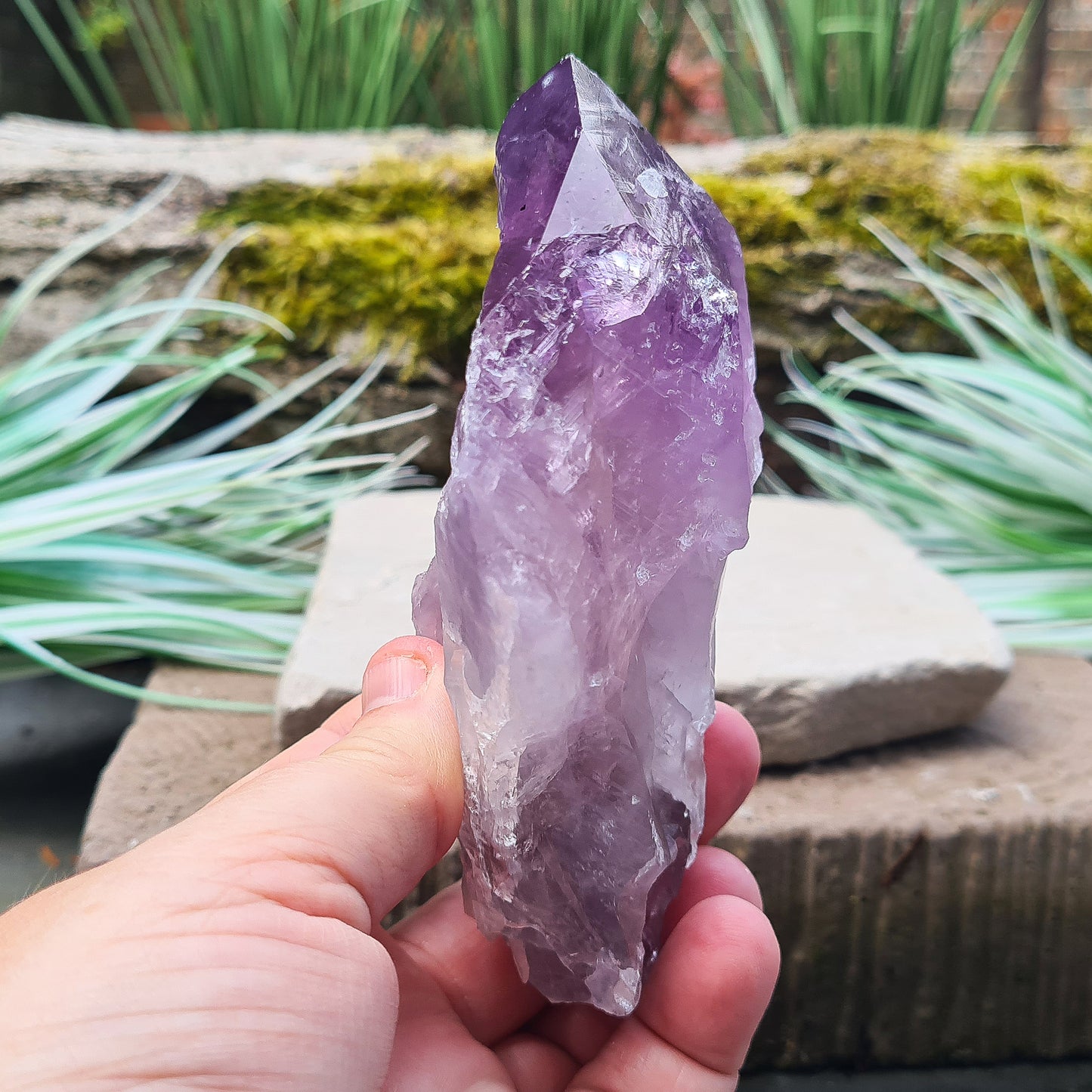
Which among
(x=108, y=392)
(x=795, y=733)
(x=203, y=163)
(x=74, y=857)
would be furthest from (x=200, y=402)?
(x=795, y=733)

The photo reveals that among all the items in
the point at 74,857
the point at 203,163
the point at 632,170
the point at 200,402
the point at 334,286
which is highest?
the point at 632,170

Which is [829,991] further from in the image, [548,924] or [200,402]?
[200,402]

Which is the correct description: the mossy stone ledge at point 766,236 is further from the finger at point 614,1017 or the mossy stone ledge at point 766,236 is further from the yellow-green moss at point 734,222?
the finger at point 614,1017

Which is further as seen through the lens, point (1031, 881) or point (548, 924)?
point (1031, 881)

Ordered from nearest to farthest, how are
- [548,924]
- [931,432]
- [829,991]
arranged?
[548,924] → [829,991] → [931,432]

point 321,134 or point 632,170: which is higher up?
point 632,170

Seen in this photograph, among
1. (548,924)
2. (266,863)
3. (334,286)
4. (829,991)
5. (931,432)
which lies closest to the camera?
(266,863)

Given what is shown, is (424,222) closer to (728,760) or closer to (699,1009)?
(728,760)

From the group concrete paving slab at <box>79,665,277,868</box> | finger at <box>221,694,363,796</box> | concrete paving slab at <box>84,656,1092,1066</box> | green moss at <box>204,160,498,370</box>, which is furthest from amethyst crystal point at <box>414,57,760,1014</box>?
green moss at <box>204,160,498,370</box>
